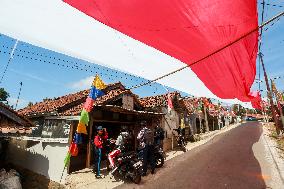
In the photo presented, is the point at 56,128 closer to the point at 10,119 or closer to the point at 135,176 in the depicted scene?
the point at 10,119

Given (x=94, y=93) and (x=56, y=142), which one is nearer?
(x=94, y=93)

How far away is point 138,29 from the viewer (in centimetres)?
345

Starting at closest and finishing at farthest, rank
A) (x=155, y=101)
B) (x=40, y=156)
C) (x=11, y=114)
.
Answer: (x=11, y=114), (x=40, y=156), (x=155, y=101)

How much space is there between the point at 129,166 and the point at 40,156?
551 cm

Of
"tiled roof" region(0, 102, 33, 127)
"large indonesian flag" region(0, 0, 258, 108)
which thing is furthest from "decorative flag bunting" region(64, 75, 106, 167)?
"large indonesian flag" region(0, 0, 258, 108)

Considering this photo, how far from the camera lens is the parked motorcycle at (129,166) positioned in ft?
32.8

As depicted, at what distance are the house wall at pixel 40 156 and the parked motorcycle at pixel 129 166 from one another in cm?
283

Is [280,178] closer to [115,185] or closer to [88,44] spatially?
[115,185]

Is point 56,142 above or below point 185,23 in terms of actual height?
below

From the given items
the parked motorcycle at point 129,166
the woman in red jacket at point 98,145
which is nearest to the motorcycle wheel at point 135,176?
the parked motorcycle at point 129,166

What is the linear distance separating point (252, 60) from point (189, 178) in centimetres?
732

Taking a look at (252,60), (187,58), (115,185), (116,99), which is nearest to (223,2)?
(187,58)

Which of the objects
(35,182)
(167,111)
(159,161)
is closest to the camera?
(35,182)

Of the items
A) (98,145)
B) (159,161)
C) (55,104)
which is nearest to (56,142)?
(98,145)
